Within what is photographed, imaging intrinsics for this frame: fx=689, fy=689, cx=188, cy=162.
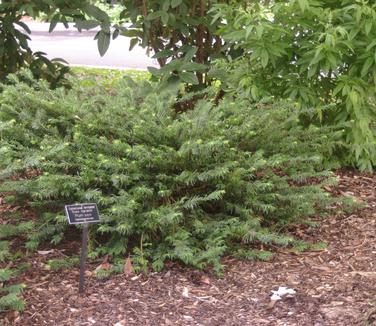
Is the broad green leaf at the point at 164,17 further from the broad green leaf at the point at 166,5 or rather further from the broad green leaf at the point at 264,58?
the broad green leaf at the point at 264,58

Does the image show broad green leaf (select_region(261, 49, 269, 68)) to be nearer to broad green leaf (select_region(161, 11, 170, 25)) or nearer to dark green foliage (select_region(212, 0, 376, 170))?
dark green foliage (select_region(212, 0, 376, 170))

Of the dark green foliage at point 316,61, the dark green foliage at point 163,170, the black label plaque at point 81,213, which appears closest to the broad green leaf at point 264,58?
the dark green foliage at point 316,61

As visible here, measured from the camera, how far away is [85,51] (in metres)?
14.8

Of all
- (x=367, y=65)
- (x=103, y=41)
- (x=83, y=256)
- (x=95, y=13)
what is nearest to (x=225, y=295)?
(x=83, y=256)

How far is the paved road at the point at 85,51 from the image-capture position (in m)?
12.8

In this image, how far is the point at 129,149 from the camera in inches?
156

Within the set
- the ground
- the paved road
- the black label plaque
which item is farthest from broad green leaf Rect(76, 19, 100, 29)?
the paved road

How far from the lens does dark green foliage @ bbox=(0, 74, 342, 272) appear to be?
3.92 meters

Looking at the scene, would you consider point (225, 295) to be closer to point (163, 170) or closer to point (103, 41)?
point (163, 170)

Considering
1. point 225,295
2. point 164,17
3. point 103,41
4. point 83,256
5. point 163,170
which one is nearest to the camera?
point 83,256

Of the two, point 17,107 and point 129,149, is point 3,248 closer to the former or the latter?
point 129,149

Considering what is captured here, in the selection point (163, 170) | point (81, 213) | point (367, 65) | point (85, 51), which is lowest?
point (81, 213)

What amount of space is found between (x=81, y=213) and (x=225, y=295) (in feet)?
2.88

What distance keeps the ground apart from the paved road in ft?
20.9
